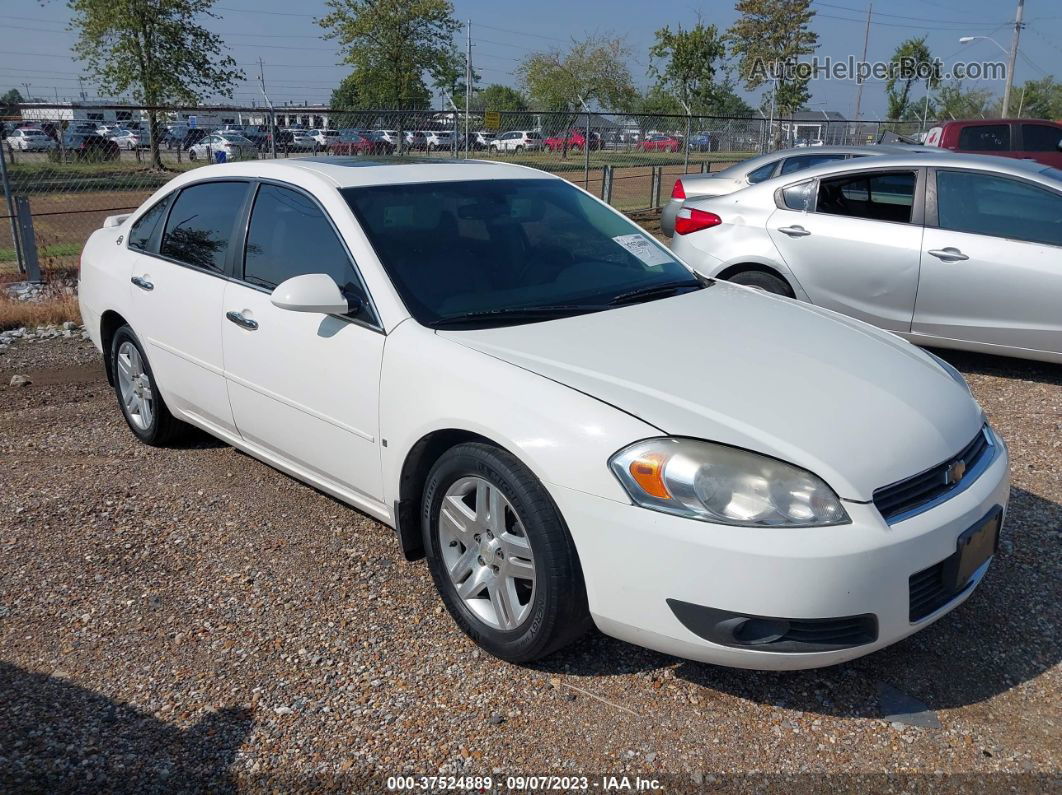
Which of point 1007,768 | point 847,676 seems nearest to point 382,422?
point 847,676

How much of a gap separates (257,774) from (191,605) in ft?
3.52

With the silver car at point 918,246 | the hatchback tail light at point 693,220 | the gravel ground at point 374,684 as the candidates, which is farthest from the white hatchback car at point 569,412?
the hatchback tail light at point 693,220

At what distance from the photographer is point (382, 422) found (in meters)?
3.29

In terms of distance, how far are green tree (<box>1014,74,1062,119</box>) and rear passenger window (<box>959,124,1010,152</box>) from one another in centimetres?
5423

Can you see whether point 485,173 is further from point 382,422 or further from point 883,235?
point 883,235

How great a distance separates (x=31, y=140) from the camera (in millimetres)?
12422

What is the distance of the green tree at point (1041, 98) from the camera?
60.8 meters

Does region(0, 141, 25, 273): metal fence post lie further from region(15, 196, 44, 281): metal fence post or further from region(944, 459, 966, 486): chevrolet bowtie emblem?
region(944, 459, 966, 486): chevrolet bowtie emblem

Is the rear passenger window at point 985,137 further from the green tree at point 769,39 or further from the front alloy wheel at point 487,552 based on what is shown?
the green tree at point 769,39

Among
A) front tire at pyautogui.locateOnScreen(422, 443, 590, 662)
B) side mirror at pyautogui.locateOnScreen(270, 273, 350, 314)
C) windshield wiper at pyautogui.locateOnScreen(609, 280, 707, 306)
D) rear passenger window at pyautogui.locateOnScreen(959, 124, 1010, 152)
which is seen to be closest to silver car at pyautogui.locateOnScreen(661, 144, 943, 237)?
rear passenger window at pyautogui.locateOnScreen(959, 124, 1010, 152)

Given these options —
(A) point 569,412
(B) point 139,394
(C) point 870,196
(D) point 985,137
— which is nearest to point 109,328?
(B) point 139,394

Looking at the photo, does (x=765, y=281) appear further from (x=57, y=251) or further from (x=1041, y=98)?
(x=1041, y=98)

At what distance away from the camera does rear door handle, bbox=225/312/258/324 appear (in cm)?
387

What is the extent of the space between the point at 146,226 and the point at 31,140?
9.26 m
